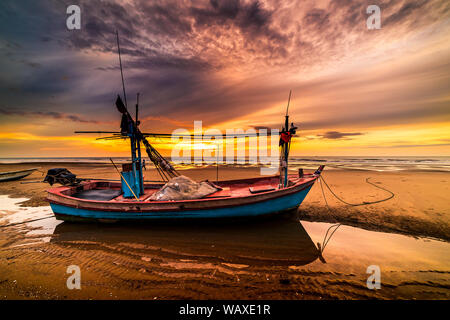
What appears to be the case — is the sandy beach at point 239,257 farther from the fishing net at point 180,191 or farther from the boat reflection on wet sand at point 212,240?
the fishing net at point 180,191

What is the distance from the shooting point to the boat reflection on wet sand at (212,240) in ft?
18.3

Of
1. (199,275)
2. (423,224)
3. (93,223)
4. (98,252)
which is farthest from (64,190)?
(423,224)

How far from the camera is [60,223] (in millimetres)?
8625

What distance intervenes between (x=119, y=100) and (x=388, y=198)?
17108mm

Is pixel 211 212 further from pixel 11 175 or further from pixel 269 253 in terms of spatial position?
pixel 11 175

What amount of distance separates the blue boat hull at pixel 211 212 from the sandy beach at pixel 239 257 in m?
0.58

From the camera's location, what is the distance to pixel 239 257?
18.3ft

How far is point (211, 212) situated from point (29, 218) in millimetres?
10126

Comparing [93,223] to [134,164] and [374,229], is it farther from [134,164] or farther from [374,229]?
[374,229]

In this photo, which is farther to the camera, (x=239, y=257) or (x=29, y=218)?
(x=29, y=218)

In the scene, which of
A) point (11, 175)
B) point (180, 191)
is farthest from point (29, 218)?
point (11, 175)

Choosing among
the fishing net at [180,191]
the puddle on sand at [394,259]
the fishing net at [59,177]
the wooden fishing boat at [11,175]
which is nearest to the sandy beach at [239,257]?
the puddle on sand at [394,259]
